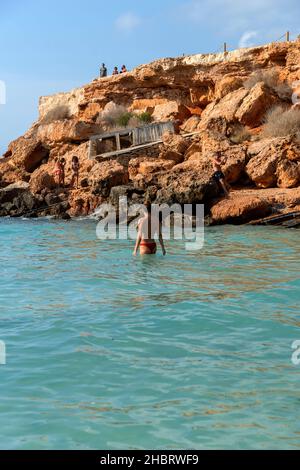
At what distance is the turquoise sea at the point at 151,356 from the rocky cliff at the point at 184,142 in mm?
8682

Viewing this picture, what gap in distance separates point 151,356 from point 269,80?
78.5 ft

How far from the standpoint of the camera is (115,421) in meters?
3.87

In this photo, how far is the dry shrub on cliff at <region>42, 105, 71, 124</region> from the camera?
3612 centimetres

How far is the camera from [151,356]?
5.23 meters

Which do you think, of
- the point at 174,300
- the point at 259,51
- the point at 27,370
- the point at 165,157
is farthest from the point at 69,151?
the point at 27,370

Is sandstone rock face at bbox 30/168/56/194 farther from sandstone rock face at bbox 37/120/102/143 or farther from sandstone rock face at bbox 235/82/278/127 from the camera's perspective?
sandstone rock face at bbox 235/82/278/127

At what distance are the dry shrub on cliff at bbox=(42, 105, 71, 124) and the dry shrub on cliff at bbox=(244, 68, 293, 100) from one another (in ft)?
43.4

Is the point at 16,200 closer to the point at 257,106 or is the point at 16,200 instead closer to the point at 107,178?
the point at 107,178

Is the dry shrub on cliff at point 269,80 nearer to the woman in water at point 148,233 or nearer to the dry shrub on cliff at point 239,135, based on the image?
the dry shrub on cliff at point 239,135

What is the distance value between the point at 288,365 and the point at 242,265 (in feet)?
18.3

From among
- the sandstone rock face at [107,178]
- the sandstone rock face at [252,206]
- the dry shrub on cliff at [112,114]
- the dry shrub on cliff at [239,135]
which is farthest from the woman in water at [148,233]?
the dry shrub on cliff at [112,114]

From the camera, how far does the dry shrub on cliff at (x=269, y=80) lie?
25.6 meters

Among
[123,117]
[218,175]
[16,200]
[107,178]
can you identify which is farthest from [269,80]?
[16,200]
